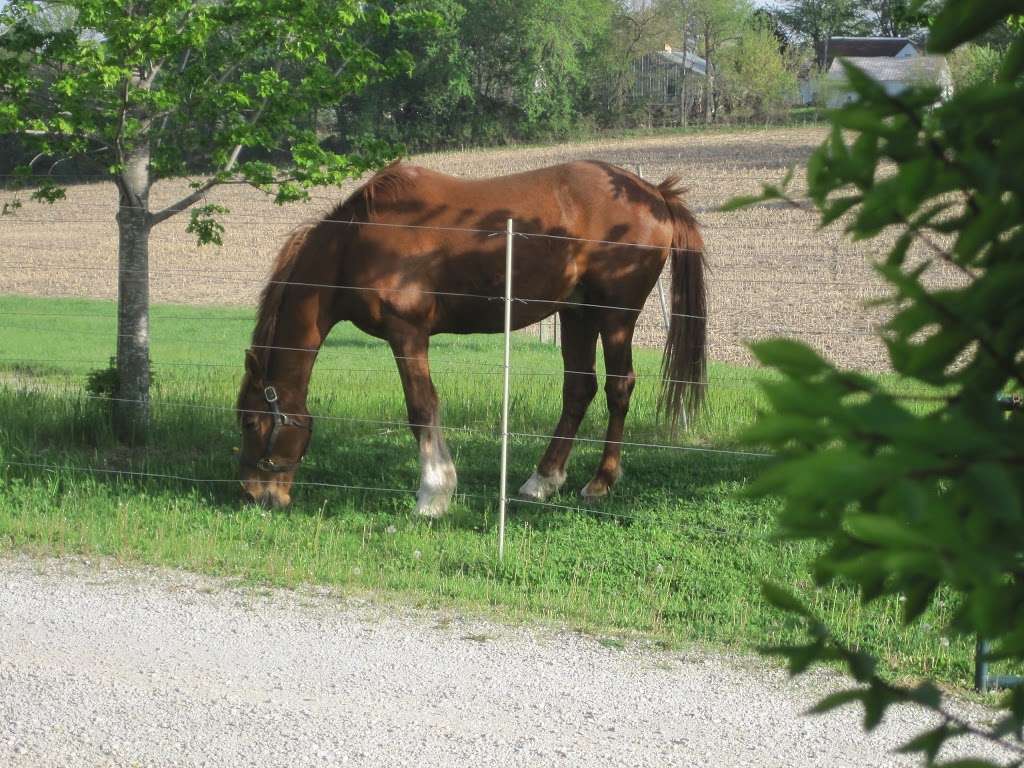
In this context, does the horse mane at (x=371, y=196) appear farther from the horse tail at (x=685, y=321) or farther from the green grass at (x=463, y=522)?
the horse tail at (x=685, y=321)

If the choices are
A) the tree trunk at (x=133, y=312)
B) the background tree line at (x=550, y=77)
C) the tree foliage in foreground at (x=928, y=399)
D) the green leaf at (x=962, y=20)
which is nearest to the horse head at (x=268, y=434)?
the tree trunk at (x=133, y=312)

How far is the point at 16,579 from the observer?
5.76 m

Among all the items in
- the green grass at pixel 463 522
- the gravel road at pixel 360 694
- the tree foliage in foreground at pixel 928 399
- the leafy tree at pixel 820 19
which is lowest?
the gravel road at pixel 360 694

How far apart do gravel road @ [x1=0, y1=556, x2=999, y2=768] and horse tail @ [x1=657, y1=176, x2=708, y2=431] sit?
9.78ft

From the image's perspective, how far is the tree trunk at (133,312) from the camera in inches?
322

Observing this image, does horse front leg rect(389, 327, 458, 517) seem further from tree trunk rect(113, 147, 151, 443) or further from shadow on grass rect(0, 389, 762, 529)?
tree trunk rect(113, 147, 151, 443)

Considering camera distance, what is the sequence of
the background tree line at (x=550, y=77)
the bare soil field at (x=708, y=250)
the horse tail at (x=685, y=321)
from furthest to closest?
the background tree line at (x=550, y=77)
the bare soil field at (x=708, y=250)
the horse tail at (x=685, y=321)

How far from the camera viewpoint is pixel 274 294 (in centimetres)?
716

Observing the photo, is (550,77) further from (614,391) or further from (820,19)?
(614,391)

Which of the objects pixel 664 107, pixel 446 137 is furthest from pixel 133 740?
pixel 664 107

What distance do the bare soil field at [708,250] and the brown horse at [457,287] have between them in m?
2.09

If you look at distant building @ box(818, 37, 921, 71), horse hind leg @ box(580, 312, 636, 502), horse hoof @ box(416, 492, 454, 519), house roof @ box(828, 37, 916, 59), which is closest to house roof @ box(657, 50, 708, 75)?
distant building @ box(818, 37, 921, 71)

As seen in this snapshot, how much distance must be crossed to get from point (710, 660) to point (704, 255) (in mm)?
3668

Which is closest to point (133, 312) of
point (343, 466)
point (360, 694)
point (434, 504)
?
point (343, 466)
